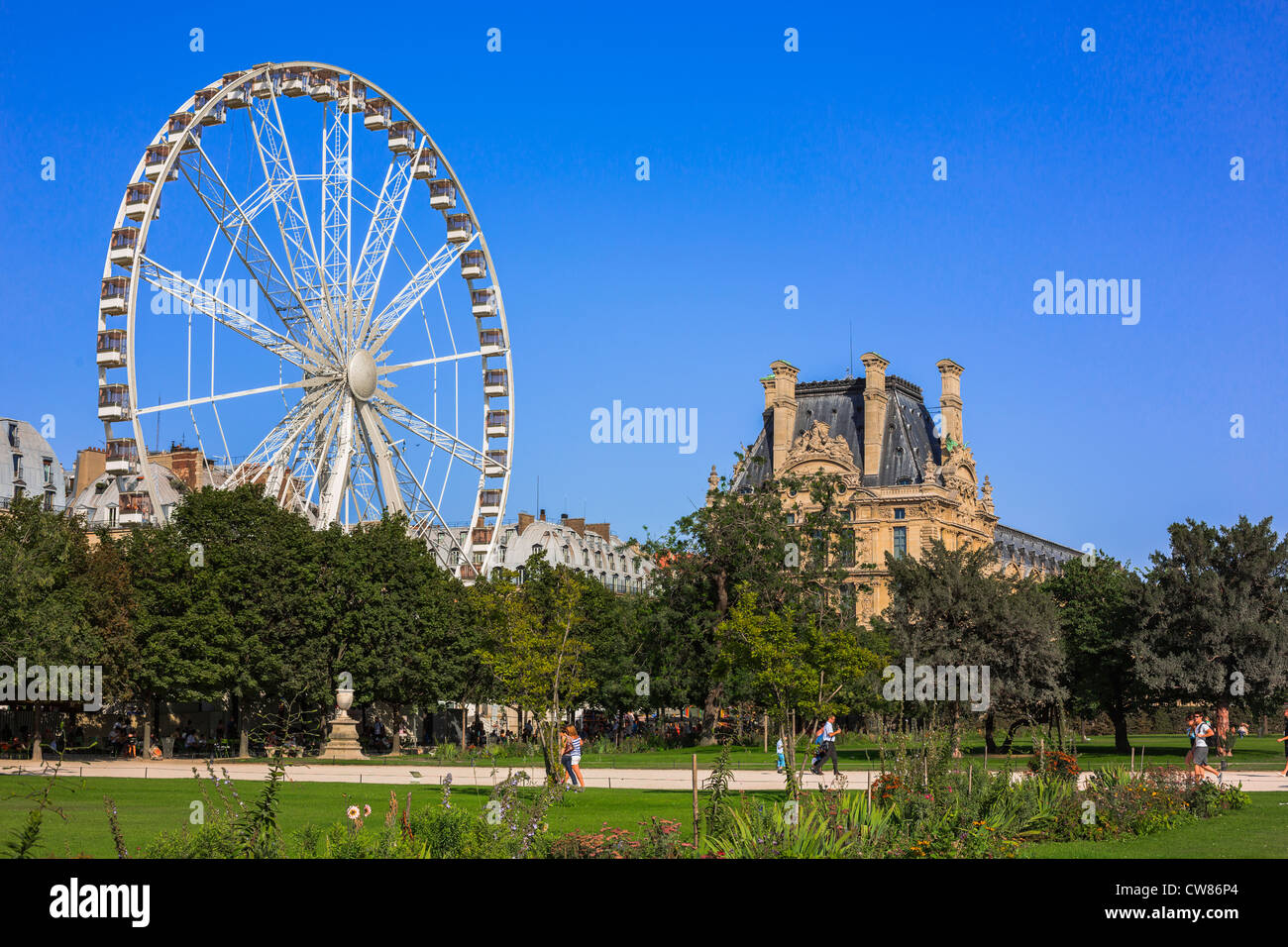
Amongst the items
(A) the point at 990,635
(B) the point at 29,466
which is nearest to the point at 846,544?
(A) the point at 990,635

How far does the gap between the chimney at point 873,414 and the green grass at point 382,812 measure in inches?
2647

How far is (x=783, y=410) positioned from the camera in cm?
9925

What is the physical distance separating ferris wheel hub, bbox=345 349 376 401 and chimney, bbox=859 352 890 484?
4899 centimetres

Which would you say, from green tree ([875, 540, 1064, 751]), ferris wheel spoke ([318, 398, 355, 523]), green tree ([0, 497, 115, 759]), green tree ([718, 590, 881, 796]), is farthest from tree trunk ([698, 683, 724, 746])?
green tree ([718, 590, 881, 796])

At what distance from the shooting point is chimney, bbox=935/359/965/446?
3898 inches

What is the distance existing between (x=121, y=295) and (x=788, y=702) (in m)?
30.0

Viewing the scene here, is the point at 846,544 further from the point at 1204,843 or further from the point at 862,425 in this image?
the point at 1204,843

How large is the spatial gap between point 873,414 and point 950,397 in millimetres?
6357

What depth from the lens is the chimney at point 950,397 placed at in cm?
9900

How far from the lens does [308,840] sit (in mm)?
15008

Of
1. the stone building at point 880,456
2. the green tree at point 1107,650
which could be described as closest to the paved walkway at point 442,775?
the green tree at point 1107,650

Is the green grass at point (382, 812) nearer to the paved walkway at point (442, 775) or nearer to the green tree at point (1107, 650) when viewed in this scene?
the paved walkway at point (442, 775)
